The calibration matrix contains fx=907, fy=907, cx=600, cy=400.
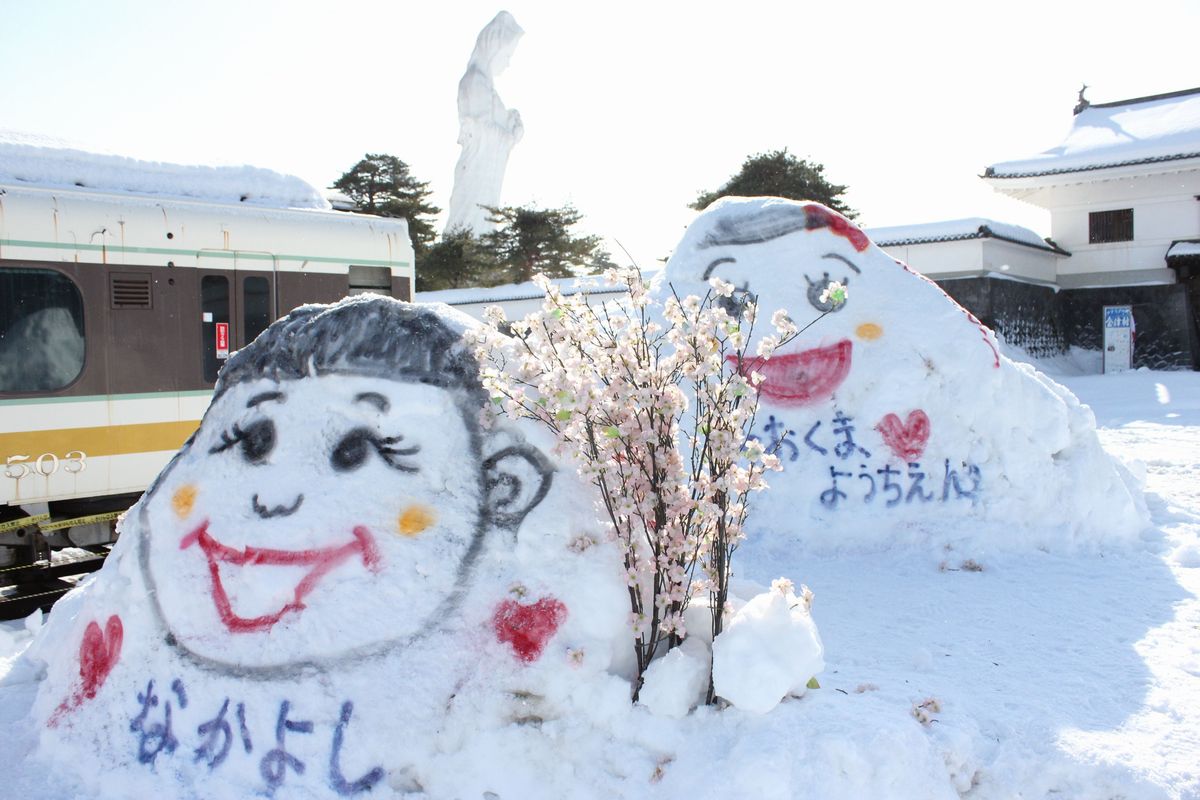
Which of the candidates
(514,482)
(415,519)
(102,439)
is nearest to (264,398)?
(415,519)

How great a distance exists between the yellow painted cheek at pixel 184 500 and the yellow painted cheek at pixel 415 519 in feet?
2.87

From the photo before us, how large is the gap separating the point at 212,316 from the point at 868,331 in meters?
4.98

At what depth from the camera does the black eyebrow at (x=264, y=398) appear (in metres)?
3.46

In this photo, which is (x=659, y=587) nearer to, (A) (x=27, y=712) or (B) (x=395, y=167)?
(A) (x=27, y=712)

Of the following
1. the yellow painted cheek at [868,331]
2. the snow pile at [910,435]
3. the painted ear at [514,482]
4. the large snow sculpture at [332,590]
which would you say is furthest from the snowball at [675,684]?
the yellow painted cheek at [868,331]

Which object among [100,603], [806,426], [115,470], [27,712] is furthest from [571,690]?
[115,470]

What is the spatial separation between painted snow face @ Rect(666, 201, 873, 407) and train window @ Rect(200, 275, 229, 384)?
3.54m

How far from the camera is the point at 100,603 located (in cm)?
343

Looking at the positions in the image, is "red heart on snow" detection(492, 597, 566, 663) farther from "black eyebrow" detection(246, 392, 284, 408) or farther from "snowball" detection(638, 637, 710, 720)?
"black eyebrow" detection(246, 392, 284, 408)

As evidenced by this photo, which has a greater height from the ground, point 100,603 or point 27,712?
point 100,603

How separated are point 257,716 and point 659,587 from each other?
1.38 meters

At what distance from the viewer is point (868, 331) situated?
19.6 feet

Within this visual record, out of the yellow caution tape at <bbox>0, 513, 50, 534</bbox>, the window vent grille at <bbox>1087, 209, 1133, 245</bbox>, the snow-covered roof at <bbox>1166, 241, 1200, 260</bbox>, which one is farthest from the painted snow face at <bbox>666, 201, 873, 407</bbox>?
the window vent grille at <bbox>1087, 209, 1133, 245</bbox>

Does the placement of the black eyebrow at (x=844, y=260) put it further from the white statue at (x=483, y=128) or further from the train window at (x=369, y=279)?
the white statue at (x=483, y=128)
